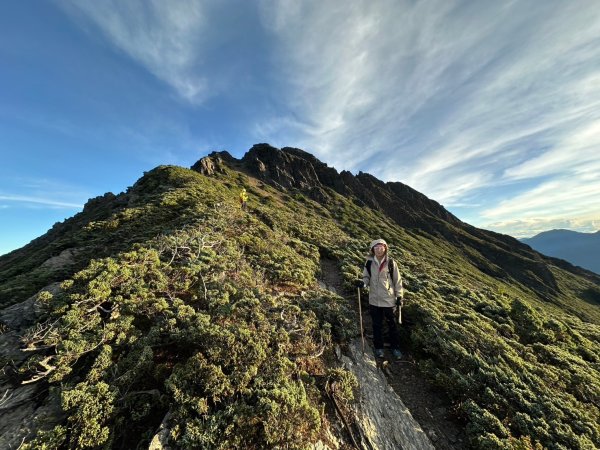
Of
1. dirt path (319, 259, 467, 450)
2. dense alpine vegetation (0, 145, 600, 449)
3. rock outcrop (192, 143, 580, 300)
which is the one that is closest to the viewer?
dense alpine vegetation (0, 145, 600, 449)

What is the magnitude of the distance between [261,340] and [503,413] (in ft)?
20.1

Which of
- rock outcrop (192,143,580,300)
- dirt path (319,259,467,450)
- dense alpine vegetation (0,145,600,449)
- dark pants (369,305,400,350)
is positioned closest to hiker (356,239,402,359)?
dark pants (369,305,400,350)

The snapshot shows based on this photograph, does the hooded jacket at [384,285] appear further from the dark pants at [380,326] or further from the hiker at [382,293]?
the dark pants at [380,326]

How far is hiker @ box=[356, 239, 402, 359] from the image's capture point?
8.95m

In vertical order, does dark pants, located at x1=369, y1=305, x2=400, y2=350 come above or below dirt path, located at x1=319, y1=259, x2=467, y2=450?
above

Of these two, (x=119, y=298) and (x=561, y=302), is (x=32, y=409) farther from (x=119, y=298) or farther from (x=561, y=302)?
(x=561, y=302)

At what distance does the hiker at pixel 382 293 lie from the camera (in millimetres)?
8953

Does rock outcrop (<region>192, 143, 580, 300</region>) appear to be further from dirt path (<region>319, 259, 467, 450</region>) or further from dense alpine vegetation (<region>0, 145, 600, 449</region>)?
dirt path (<region>319, 259, 467, 450</region>)

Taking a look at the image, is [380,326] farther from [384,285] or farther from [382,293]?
[384,285]

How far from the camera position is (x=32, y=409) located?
4863 mm

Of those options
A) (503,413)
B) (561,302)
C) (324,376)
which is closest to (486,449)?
(503,413)

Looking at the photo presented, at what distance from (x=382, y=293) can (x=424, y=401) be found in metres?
3.01

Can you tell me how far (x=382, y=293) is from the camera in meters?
8.99

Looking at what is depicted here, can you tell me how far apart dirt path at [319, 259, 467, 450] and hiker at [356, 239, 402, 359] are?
0.44 metres
